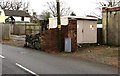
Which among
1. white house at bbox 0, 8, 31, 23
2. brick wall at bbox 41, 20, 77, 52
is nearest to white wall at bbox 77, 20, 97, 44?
brick wall at bbox 41, 20, 77, 52

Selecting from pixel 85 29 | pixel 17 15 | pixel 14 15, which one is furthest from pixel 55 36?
pixel 17 15

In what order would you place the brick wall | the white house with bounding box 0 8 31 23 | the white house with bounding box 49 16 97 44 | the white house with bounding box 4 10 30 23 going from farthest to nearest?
the white house with bounding box 4 10 30 23
the white house with bounding box 0 8 31 23
the white house with bounding box 49 16 97 44
the brick wall

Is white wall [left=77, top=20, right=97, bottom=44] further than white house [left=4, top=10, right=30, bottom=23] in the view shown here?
No

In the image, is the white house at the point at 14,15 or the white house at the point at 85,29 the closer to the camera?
the white house at the point at 85,29

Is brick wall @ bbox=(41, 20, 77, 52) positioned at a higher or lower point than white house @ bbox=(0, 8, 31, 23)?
lower

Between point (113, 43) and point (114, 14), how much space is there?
247 centimetres

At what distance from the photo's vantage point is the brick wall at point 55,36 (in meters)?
15.7

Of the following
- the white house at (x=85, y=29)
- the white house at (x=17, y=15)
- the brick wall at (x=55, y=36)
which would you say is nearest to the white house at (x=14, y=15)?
the white house at (x=17, y=15)

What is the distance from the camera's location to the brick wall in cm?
1573

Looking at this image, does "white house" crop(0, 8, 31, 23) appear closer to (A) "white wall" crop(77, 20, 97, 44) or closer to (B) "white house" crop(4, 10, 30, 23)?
(B) "white house" crop(4, 10, 30, 23)

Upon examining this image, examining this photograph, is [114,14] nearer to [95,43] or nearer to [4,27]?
[95,43]

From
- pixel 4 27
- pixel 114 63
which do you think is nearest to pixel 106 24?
pixel 114 63

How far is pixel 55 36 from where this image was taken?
16.3 m

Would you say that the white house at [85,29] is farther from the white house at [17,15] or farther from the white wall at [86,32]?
the white house at [17,15]
